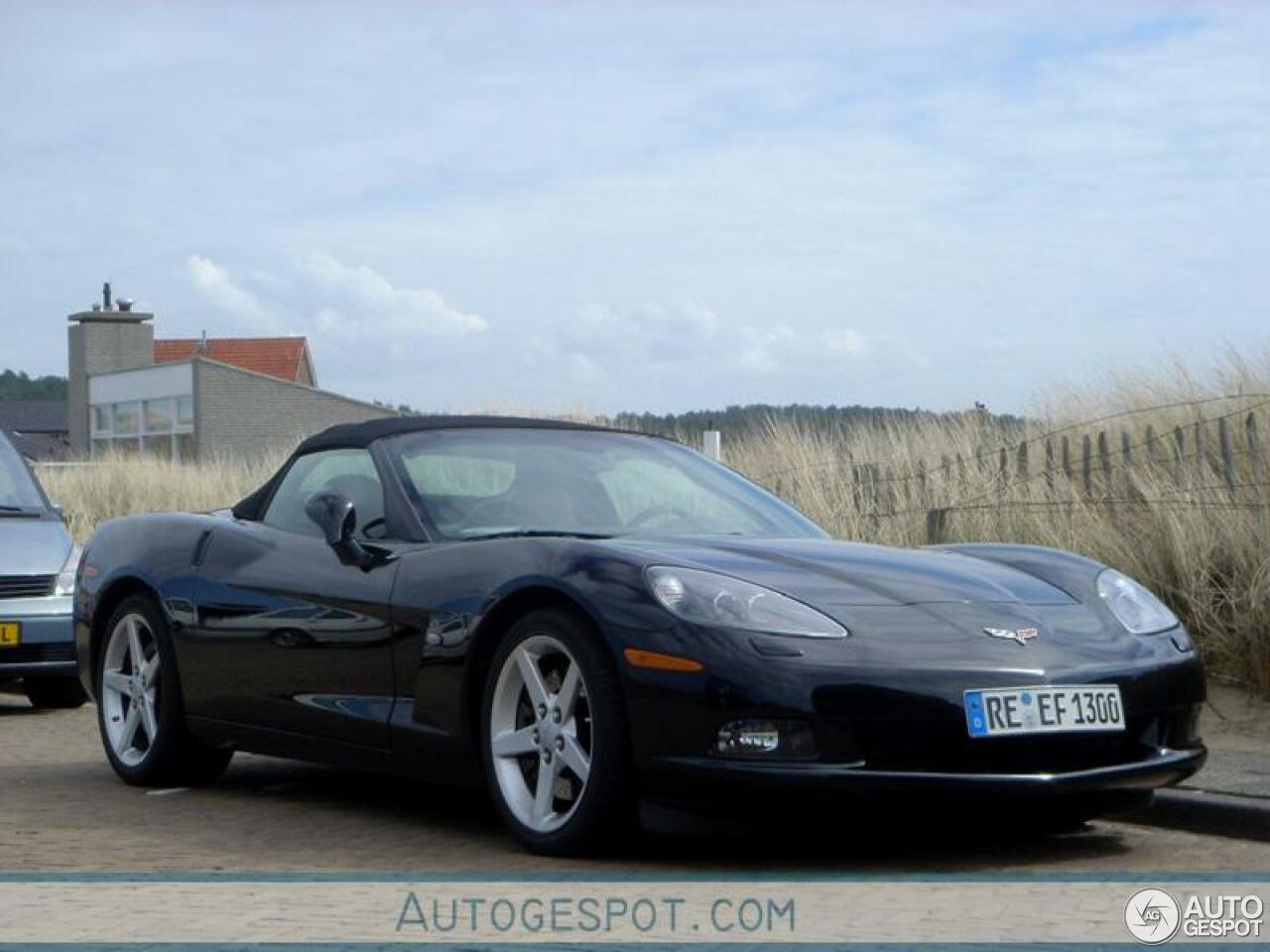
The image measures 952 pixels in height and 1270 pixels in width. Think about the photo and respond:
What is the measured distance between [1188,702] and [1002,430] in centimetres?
829

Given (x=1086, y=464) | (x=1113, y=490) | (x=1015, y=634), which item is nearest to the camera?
(x=1015, y=634)

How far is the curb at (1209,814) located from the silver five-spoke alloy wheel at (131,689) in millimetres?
3627

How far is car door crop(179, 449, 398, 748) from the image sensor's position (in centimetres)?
686

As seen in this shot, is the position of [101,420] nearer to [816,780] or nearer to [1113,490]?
[1113,490]

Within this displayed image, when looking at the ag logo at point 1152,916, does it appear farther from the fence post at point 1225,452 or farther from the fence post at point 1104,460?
the fence post at point 1104,460

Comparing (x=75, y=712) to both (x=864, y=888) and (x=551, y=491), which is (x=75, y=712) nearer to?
(x=551, y=491)

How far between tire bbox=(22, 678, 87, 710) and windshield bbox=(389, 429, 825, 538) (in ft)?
16.8

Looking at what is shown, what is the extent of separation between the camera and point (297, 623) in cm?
720

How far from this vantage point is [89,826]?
707 cm

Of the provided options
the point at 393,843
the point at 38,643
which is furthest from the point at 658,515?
the point at 38,643

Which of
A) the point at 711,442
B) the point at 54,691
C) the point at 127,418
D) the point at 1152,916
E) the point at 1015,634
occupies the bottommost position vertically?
the point at 1152,916

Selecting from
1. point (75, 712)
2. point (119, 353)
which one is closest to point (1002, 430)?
point (75, 712)

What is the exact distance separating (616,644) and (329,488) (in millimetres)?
1947

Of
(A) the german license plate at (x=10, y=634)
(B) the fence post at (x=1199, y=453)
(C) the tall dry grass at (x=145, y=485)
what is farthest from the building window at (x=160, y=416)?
(B) the fence post at (x=1199, y=453)
